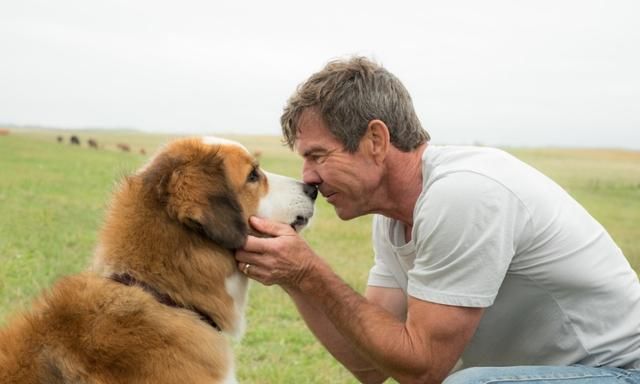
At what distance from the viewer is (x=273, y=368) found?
5309 mm

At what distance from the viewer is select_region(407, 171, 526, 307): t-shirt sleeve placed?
299cm

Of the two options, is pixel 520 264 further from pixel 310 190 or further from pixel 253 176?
pixel 253 176

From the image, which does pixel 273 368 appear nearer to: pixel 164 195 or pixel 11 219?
pixel 164 195

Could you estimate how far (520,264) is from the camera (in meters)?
3.16

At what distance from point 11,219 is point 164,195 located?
981 centimetres

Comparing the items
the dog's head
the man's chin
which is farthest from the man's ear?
the dog's head

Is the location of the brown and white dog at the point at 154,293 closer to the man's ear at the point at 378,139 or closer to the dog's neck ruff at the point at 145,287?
the dog's neck ruff at the point at 145,287

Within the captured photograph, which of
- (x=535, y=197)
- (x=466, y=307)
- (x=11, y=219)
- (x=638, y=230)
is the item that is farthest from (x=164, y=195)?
(x=638, y=230)

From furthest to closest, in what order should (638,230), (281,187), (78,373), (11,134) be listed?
1. (11,134)
2. (638,230)
3. (281,187)
4. (78,373)

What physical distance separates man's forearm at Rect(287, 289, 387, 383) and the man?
1.32 feet

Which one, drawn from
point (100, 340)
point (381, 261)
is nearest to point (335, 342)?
point (381, 261)

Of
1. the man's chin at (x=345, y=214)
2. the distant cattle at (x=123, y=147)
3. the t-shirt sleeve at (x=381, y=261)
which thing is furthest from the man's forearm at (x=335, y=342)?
the distant cattle at (x=123, y=147)

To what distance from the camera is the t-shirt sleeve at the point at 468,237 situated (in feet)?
9.82

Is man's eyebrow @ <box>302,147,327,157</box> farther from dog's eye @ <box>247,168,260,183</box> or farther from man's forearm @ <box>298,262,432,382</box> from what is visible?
man's forearm @ <box>298,262,432,382</box>
